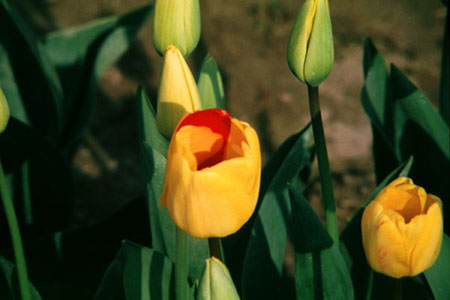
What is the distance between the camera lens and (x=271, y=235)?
0.91m

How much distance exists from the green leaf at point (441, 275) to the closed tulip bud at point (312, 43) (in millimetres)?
269

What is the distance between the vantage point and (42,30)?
2.17 meters

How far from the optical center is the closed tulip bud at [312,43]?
67cm

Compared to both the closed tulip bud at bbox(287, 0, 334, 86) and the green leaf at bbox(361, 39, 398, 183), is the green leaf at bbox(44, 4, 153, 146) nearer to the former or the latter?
the green leaf at bbox(361, 39, 398, 183)

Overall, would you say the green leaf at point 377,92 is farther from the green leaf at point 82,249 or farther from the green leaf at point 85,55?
the green leaf at point 85,55

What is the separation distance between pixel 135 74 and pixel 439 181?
1264 millimetres

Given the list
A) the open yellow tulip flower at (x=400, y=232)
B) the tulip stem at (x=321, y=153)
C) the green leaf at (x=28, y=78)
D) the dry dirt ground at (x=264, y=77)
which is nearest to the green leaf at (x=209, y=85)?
the tulip stem at (x=321, y=153)

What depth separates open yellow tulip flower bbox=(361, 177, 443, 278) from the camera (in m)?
0.61

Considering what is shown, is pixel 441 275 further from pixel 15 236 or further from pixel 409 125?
pixel 15 236

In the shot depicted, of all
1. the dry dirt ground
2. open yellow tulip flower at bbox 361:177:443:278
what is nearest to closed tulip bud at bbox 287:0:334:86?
open yellow tulip flower at bbox 361:177:443:278

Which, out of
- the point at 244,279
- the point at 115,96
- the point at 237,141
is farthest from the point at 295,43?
the point at 115,96

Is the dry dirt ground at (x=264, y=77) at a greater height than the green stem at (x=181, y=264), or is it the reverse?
the green stem at (x=181, y=264)

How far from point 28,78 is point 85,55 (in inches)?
5.4

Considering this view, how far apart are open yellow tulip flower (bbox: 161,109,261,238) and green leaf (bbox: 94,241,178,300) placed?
0.19 m
